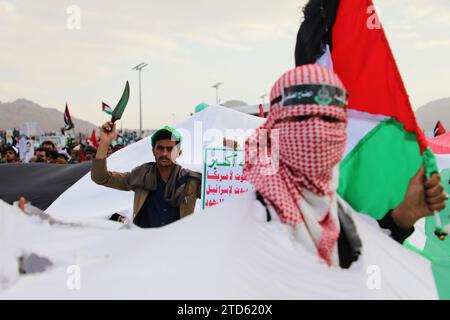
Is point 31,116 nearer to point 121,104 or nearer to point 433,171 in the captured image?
point 121,104

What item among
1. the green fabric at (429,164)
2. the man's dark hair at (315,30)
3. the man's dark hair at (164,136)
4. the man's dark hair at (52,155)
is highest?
the man's dark hair at (315,30)

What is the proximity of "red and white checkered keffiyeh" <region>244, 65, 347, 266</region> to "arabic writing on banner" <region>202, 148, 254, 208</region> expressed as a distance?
9.26 ft

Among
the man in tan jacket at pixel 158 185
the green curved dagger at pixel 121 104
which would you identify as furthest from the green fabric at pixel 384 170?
the man in tan jacket at pixel 158 185

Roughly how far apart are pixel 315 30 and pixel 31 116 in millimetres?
165795

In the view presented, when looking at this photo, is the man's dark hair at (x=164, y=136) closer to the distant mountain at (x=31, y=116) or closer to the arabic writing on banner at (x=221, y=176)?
the arabic writing on banner at (x=221, y=176)

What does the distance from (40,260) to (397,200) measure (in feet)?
4.96

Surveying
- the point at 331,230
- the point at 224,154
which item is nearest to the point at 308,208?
the point at 331,230

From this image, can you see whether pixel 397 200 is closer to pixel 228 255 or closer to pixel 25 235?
pixel 228 255

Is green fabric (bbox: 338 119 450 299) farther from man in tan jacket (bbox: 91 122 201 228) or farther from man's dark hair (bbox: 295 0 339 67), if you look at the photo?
man in tan jacket (bbox: 91 122 201 228)

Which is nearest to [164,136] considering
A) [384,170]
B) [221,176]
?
[221,176]

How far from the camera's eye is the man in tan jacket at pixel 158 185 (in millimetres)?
3268

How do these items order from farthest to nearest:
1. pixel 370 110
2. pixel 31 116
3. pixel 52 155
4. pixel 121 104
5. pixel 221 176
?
pixel 31 116
pixel 52 155
pixel 221 176
pixel 121 104
pixel 370 110

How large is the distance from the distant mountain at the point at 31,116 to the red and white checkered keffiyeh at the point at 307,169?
142 m

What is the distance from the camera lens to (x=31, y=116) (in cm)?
15375
